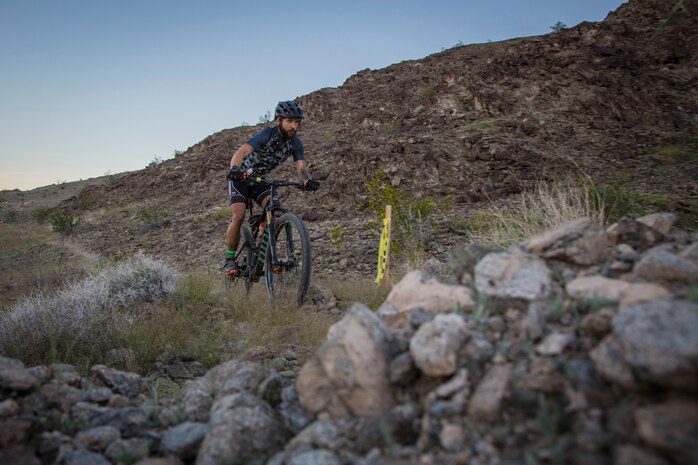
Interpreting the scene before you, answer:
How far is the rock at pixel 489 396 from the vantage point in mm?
1729

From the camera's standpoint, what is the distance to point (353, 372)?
2.05m

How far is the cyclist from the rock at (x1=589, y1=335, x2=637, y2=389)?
4.00 meters

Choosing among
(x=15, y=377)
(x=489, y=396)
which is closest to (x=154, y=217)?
(x=15, y=377)

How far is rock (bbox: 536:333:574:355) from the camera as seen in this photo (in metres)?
1.83

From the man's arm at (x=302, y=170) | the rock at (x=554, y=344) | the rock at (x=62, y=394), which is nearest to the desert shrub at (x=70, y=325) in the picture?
the rock at (x=62, y=394)

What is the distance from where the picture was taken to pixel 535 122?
43.4ft

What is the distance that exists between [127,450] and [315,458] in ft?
3.12

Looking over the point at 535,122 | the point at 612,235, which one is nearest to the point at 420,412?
the point at 612,235

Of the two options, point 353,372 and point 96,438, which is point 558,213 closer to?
point 353,372

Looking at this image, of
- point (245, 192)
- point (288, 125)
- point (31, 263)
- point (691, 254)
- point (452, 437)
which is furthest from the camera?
point (31, 263)

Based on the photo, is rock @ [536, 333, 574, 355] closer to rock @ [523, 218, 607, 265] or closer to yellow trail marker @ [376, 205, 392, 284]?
rock @ [523, 218, 607, 265]

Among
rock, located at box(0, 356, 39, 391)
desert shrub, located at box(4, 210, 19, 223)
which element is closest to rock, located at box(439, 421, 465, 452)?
rock, located at box(0, 356, 39, 391)

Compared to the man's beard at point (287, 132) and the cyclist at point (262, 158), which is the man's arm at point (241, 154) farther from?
the man's beard at point (287, 132)

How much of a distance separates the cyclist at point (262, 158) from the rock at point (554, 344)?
3796 mm
